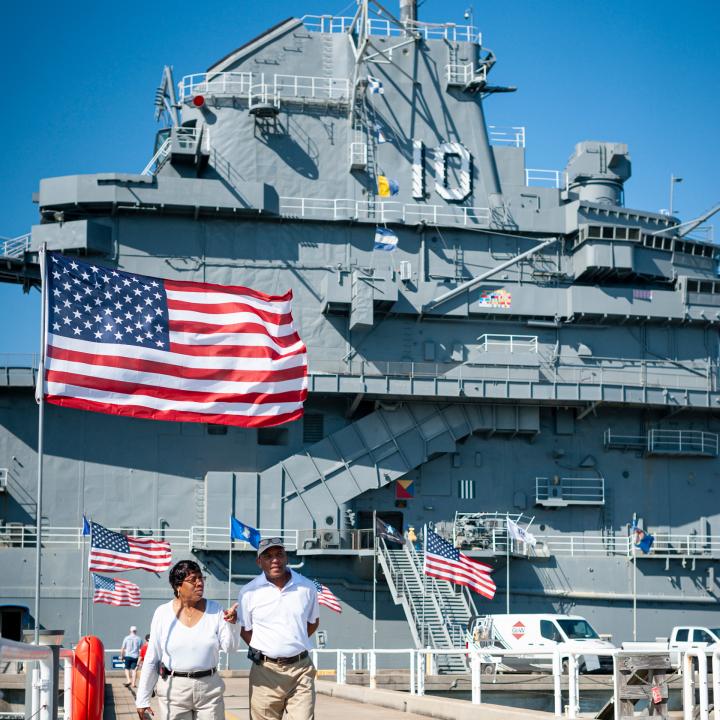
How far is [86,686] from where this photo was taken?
10453mm

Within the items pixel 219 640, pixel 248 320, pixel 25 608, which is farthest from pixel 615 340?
pixel 219 640

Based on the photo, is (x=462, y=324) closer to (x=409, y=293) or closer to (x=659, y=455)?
(x=409, y=293)

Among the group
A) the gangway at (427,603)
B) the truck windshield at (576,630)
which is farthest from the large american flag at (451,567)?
the truck windshield at (576,630)

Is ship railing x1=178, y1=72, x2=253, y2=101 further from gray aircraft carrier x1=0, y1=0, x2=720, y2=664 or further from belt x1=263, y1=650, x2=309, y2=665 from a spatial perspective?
belt x1=263, y1=650, x2=309, y2=665

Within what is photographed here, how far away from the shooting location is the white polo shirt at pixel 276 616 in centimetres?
986

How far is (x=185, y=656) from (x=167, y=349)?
20.7 feet

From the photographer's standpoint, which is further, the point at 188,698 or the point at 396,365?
the point at 396,365

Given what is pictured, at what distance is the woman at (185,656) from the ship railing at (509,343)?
23939mm

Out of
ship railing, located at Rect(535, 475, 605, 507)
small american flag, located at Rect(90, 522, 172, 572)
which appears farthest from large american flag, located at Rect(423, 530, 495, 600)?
small american flag, located at Rect(90, 522, 172, 572)

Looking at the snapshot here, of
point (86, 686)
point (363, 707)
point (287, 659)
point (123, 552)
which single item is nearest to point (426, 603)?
point (123, 552)

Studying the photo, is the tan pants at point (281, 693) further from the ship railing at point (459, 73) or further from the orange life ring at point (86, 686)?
the ship railing at point (459, 73)

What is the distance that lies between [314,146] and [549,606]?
43.9 feet

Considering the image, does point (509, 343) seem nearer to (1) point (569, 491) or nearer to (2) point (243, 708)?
(1) point (569, 491)

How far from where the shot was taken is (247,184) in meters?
32.1
